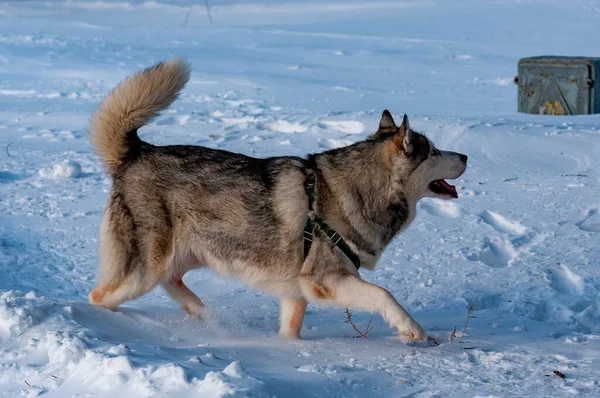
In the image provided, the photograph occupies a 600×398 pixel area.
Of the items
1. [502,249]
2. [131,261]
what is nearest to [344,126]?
[502,249]

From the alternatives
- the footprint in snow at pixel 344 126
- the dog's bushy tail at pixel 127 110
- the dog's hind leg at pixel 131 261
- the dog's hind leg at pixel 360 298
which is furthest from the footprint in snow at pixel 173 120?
the dog's hind leg at pixel 360 298

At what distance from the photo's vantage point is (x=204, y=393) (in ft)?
10.2

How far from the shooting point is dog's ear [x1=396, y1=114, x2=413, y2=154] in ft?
14.9

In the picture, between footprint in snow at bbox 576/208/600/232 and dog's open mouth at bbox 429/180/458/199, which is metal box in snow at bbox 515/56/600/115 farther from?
dog's open mouth at bbox 429/180/458/199

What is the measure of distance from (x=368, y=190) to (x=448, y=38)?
1666cm

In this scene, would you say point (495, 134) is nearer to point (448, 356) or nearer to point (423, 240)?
point (423, 240)

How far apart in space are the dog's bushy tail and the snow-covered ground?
0.85 m

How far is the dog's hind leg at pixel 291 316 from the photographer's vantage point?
15.0ft

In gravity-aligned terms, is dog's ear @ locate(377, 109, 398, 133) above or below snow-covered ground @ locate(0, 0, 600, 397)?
above

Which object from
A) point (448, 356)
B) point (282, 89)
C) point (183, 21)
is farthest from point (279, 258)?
point (183, 21)

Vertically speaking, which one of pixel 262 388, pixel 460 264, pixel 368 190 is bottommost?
pixel 460 264

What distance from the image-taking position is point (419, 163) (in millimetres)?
4664

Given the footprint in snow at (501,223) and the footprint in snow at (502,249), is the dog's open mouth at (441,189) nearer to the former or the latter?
the footprint in snow at (502,249)

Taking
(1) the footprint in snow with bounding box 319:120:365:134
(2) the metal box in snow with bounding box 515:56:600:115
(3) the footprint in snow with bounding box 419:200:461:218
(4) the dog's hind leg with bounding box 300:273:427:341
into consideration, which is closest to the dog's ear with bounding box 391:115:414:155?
(4) the dog's hind leg with bounding box 300:273:427:341
